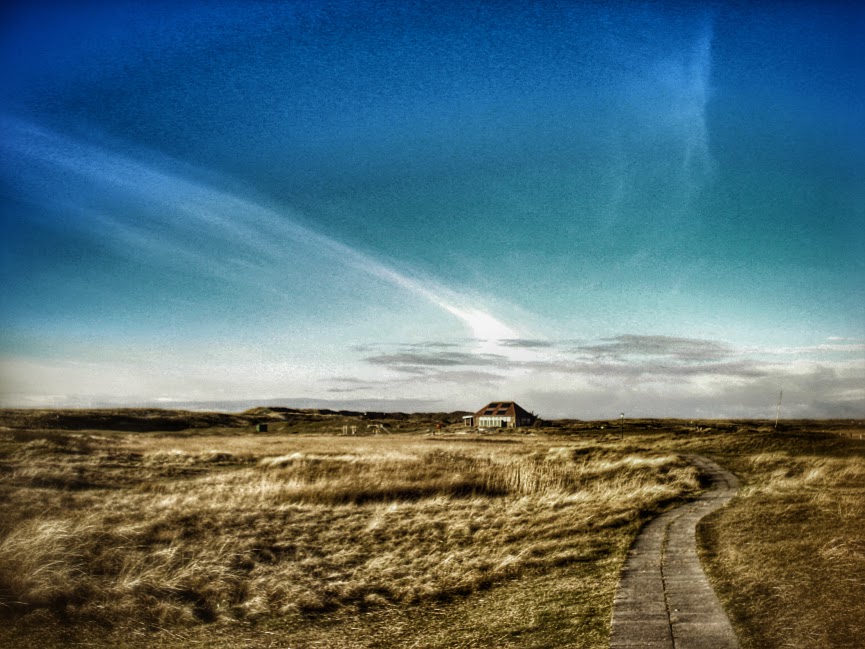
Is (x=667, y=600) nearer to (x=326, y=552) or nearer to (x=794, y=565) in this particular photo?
(x=794, y=565)

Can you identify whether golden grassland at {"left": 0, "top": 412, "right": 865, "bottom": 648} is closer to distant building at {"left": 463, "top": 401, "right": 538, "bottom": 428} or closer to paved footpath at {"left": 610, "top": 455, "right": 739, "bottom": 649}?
paved footpath at {"left": 610, "top": 455, "right": 739, "bottom": 649}

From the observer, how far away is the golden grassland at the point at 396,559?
24.5 feet

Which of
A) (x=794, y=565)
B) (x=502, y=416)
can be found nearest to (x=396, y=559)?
(x=794, y=565)

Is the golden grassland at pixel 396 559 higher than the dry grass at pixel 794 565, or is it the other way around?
the dry grass at pixel 794 565

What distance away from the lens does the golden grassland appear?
7.46 m

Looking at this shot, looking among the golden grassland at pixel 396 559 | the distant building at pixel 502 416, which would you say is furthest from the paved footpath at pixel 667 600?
the distant building at pixel 502 416

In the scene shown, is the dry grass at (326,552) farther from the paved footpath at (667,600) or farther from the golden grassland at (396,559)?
the paved footpath at (667,600)

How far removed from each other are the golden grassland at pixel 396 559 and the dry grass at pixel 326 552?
1.9 inches

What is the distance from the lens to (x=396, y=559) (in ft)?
39.1

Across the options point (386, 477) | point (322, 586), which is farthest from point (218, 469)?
point (322, 586)

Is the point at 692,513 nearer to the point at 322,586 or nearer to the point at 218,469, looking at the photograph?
the point at 322,586

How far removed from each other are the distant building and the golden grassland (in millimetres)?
71448

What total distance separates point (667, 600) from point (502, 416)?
3478 inches

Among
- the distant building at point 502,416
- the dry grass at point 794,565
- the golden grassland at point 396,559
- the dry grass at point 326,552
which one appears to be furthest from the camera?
the distant building at point 502,416
